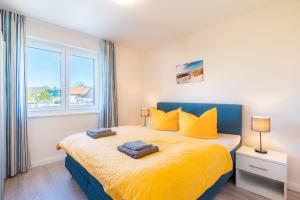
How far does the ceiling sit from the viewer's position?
2.17 meters

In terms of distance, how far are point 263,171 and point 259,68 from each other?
1412 mm

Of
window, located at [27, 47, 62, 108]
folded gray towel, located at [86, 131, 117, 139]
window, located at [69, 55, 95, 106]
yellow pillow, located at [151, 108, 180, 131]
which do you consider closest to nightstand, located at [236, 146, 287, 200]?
yellow pillow, located at [151, 108, 180, 131]

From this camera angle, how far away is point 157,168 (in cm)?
124

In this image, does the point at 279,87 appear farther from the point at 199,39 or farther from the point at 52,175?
the point at 52,175

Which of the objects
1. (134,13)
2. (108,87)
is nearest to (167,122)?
(108,87)

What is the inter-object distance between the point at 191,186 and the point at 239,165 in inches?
47.0

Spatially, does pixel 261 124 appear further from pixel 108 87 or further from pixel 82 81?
pixel 82 81

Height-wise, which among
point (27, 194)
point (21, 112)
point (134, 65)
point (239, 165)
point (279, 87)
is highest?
point (134, 65)

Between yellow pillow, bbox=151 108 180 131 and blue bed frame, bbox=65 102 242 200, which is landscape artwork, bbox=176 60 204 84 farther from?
yellow pillow, bbox=151 108 180 131

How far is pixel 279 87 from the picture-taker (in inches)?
84.4

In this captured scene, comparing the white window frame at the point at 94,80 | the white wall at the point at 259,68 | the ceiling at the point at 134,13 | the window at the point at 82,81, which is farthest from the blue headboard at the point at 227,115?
the window at the point at 82,81

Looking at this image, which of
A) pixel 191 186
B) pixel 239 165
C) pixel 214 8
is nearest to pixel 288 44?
pixel 214 8

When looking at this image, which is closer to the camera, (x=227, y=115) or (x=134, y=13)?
(x=134, y=13)

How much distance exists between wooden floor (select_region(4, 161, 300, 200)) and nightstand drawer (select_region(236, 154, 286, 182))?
29cm
